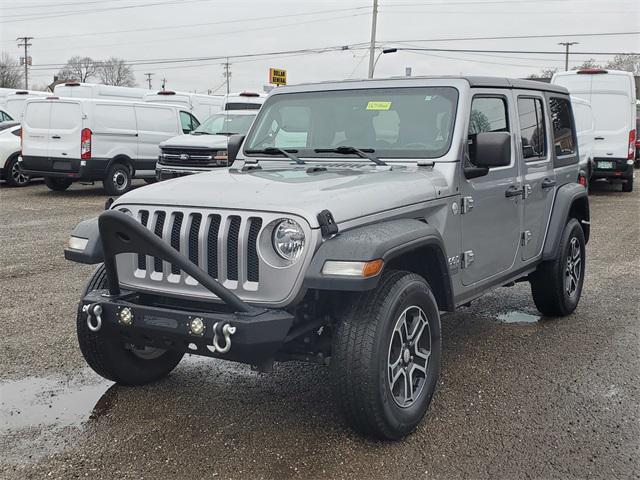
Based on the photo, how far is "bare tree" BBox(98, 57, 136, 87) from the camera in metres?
76.7

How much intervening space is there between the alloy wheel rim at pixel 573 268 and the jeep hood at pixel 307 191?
2329 millimetres

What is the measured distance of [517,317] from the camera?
636 centimetres

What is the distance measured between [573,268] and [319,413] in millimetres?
3172

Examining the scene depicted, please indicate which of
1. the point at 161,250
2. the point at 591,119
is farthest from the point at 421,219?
the point at 591,119

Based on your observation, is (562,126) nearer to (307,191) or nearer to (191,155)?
(307,191)

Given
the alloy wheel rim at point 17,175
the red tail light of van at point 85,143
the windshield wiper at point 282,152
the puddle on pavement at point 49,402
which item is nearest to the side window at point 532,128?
the windshield wiper at point 282,152

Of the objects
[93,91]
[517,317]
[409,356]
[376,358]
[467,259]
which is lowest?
[517,317]

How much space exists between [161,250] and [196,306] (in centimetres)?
49

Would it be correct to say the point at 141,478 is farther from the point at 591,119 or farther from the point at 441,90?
the point at 591,119

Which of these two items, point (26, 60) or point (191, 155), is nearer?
point (191, 155)

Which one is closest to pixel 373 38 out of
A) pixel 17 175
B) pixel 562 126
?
pixel 17 175

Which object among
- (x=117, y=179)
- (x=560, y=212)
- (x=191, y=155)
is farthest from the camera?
(x=117, y=179)

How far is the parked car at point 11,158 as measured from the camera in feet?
54.6

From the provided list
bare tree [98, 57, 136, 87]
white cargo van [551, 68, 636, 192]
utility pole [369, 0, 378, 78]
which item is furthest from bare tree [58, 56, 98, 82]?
white cargo van [551, 68, 636, 192]
